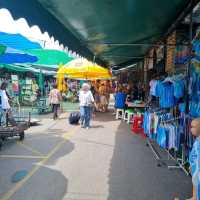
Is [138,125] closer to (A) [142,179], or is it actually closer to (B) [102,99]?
(A) [142,179]

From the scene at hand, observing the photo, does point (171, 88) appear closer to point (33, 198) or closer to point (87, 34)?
point (87, 34)

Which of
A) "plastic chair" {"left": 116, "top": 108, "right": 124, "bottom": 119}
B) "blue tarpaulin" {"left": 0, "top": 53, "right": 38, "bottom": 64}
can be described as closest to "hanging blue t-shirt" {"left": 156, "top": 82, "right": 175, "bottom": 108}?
"blue tarpaulin" {"left": 0, "top": 53, "right": 38, "bottom": 64}

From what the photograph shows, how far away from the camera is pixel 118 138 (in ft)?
29.9

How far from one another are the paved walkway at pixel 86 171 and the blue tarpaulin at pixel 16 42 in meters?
3.23

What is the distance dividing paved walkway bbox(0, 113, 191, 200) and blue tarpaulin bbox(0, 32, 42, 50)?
10.6 ft

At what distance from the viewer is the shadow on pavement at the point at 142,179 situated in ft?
15.1

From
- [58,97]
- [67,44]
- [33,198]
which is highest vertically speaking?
[67,44]

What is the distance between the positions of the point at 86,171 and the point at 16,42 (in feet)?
19.6

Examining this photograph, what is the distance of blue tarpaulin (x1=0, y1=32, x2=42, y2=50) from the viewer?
965cm

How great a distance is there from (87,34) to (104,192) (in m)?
3.24

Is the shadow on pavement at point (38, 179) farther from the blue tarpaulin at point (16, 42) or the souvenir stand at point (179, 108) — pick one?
the blue tarpaulin at point (16, 42)

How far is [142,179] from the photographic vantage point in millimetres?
5258

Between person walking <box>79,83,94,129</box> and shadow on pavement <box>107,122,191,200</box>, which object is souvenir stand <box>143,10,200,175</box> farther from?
person walking <box>79,83,94,129</box>

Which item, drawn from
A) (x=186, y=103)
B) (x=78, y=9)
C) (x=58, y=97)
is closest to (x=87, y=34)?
(x=78, y=9)
